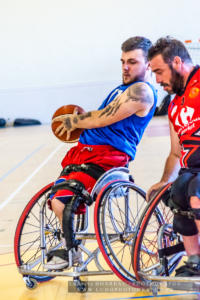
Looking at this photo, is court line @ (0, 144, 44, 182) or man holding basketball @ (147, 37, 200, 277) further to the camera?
court line @ (0, 144, 44, 182)

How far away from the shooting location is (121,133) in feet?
8.70

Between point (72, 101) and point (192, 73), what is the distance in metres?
10.8

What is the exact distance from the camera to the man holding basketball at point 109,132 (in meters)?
2.50

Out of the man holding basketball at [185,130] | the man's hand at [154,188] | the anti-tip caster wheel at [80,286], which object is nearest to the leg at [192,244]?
the man holding basketball at [185,130]

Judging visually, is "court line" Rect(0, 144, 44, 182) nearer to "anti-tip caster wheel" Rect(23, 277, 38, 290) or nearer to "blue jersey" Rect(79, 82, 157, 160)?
"anti-tip caster wheel" Rect(23, 277, 38, 290)

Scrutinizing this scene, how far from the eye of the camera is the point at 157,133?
931cm

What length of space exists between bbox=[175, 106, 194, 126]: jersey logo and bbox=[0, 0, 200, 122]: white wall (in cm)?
1048

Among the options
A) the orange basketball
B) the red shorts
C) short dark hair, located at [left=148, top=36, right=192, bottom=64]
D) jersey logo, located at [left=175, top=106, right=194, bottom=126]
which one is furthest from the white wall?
jersey logo, located at [left=175, top=106, right=194, bottom=126]

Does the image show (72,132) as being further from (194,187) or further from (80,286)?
(194,187)

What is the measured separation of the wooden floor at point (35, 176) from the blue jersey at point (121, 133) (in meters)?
0.76

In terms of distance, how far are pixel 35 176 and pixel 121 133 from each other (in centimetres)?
348

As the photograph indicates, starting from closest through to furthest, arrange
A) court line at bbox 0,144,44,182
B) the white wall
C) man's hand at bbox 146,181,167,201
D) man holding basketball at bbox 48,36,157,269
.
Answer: man's hand at bbox 146,181,167,201 → man holding basketball at bbox 48,36,157,269 → court line at bbox 0,144,44,182 → the white wall

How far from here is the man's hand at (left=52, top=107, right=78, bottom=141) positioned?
2744 millimetres

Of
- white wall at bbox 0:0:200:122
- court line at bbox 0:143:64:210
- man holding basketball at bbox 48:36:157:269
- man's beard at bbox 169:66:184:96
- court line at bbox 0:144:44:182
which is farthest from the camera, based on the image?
white wall at bbox 0:0:200:122
